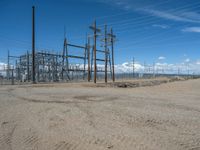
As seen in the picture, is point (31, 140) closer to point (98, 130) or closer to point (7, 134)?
A: point (7, 134)

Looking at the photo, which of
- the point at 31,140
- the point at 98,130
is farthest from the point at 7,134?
the point at 98,130

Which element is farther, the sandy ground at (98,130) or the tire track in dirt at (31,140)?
the tire track in dirt at (31,140)

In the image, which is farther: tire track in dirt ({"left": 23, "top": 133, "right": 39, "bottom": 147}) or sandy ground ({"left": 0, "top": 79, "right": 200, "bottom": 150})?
tire track in dirt ({"left": 23, "top": 133, "right": 39, "bottom": 147})

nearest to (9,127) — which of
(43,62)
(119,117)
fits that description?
(119,117)

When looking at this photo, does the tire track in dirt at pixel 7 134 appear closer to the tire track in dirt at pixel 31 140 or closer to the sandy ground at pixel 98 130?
the sandy ground at pixel 98 130

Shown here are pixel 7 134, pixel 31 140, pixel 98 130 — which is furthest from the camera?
pixel 98 130

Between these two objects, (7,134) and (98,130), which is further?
(98,130)

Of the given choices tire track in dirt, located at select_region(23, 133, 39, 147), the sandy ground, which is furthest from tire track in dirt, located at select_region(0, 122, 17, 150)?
tire track in dirt, located at select_region(23, 133, 39, 147)

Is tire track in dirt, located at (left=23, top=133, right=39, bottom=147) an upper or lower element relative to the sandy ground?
lower

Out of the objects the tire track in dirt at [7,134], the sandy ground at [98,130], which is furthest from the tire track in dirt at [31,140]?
the tire track in dirt at [7,134]

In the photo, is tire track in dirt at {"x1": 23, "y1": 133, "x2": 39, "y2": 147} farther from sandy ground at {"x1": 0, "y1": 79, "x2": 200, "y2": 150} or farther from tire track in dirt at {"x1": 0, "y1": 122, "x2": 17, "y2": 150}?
tire track in dirt at {"x1": 0, "y1": 122, "x2": 17, "y2": 150}

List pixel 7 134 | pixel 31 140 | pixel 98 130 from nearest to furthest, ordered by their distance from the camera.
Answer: pixel 31 140 < pixel 7 134 < pixel 98 130

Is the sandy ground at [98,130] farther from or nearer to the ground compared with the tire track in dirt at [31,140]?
farther from the ground

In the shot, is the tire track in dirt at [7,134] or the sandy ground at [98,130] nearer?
the sandy ground at [98,130]
